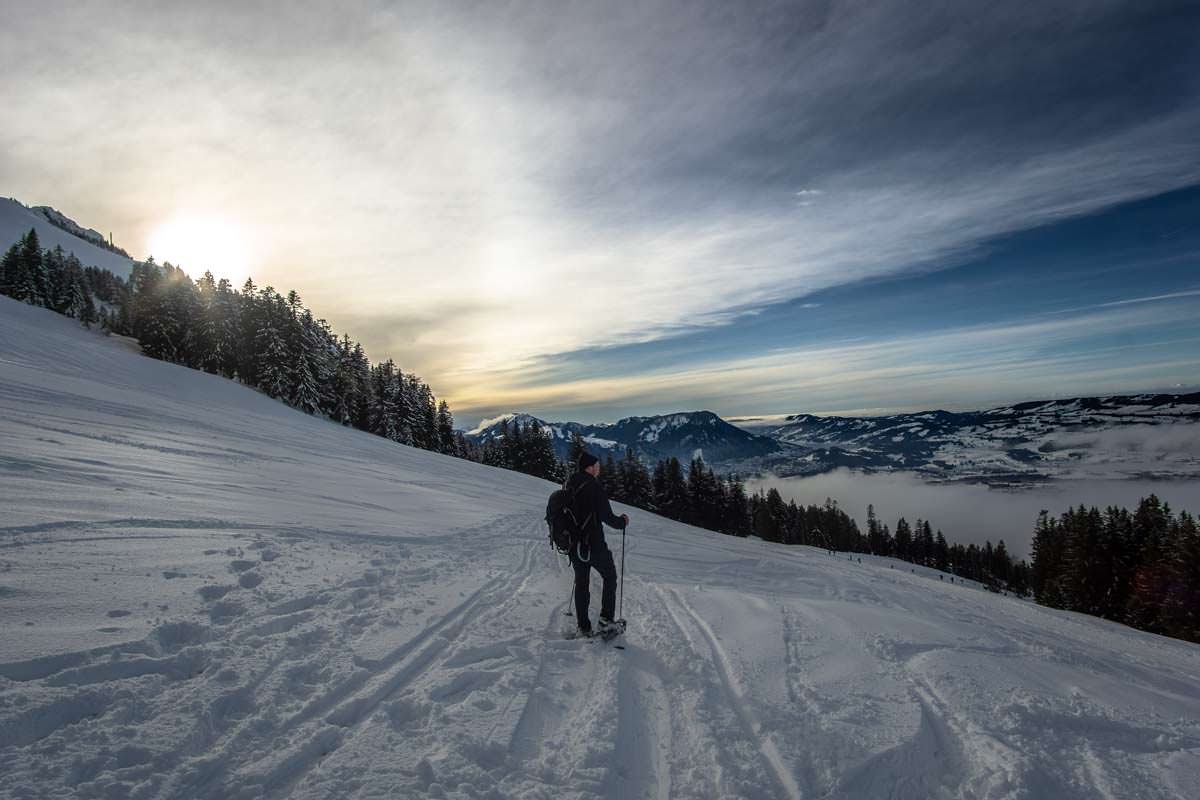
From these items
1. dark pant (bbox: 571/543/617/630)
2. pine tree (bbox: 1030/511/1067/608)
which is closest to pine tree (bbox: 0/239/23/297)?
dark pant (bbox: 571/543/617/630)

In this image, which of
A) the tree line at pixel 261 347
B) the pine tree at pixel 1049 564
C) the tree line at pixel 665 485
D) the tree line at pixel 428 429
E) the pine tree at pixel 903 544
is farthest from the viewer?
the pine tree at pixel 903 544

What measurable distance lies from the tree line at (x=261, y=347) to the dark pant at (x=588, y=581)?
48.5 metres

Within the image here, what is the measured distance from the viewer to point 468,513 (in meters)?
17.1

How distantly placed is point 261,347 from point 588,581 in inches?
2015

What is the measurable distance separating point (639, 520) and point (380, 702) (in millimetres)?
21295

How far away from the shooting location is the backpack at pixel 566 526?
646 centimetres

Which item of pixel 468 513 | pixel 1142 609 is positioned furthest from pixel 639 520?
pixel 1142 609

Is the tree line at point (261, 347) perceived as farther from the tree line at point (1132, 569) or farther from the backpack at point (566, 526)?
the tree line at point (1132, 569)

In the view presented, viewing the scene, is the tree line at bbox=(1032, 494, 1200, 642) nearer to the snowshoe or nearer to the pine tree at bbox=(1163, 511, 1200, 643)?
the pine tree at bbox=(1163, 511, 1200, 643)

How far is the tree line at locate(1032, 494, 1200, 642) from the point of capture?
29609 mm

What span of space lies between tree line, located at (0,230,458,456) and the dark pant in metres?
48.5

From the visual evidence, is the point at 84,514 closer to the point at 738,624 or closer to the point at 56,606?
the point at 56,606

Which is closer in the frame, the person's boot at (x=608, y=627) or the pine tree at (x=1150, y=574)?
the person's boot at (x=608, y=627)

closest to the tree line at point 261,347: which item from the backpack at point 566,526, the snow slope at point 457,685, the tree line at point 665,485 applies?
the tree line at point 665,485
